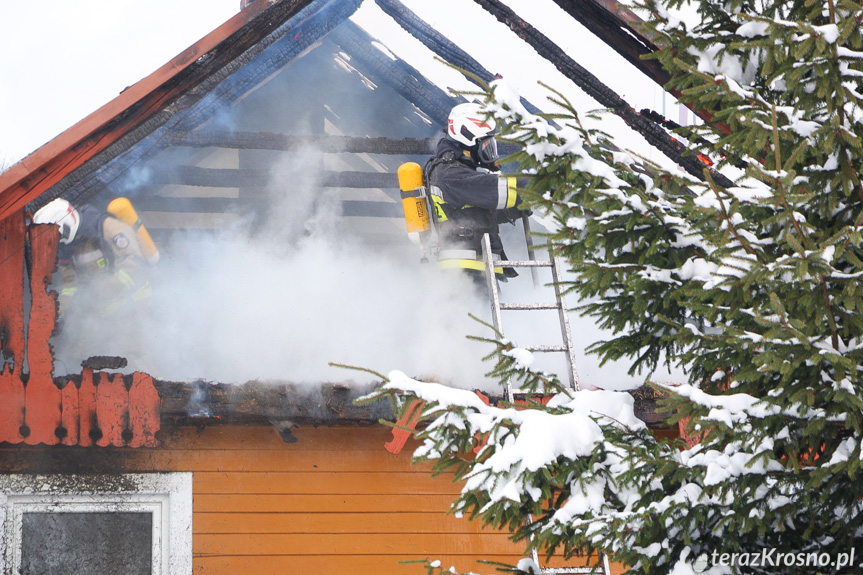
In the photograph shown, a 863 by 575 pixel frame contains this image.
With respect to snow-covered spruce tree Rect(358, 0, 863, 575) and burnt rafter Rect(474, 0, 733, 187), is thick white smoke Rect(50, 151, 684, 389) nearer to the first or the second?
burnt rafter Rect(474, 0, 733, 187)

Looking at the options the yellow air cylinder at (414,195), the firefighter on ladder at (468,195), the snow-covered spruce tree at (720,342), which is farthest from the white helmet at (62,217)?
the snow-covered spruce tree at (720,342)

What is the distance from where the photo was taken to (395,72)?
7559mm

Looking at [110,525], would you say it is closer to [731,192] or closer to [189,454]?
[189,454]

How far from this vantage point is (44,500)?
555 cm

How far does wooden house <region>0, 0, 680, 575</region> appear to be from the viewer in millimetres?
5406

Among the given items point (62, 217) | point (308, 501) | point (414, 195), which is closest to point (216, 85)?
point (62, 217)

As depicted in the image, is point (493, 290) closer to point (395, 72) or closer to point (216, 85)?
point (216, 85)

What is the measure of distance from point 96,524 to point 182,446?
2.39ft

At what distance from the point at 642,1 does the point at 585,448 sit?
1.87m

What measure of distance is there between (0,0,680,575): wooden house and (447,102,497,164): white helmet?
45 centimetres

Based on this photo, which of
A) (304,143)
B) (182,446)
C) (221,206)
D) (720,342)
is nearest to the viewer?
(720,342)

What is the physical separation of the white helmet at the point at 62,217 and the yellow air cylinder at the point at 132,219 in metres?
0.28

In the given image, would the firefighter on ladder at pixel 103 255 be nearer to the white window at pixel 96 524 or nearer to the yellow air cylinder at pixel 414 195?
the white window at pixel 96 524

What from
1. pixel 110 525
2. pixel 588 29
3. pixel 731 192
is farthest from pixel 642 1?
pixel 110 525
